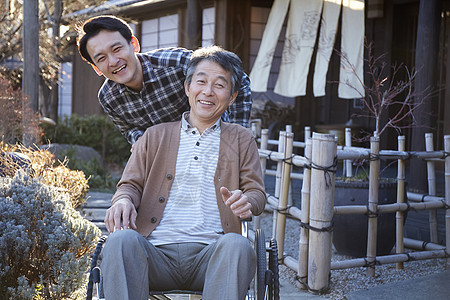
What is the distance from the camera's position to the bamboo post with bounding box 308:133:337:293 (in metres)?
3.22

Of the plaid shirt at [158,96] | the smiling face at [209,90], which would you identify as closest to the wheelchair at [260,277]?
the smiling face at [209,90]

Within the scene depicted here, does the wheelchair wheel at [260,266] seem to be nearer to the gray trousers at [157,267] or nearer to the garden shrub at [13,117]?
the gray trousers at [157,267]

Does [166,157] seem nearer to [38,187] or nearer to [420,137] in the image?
[38,187]

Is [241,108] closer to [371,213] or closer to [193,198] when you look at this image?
[193,198]

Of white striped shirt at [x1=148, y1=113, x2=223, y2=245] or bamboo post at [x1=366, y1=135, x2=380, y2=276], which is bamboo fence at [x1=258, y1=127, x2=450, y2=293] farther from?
white striped shirt at [x1=148, y1=113, x2=223, y2=245]

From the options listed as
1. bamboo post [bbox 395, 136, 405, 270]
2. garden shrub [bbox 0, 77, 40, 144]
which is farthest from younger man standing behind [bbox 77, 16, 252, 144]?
A: garden shrub [bbox 0, 77, 40, 144]

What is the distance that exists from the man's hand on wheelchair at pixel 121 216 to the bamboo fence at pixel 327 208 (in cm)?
145

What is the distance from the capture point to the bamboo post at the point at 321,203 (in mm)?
3225

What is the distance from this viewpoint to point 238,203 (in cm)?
200

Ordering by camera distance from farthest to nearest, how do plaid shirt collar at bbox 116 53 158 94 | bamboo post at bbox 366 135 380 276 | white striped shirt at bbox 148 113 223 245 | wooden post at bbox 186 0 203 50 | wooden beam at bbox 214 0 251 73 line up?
wooden beam at bbox 214 0 251 73 → wooden post at bbox 186 0 203 50 → bamboo post at bbox 366 135 380 276 → plaid shirt collar at bbox 116 53 158 94 → white striped shirt at bbox 148 113 223 245

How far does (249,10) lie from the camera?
9.42m

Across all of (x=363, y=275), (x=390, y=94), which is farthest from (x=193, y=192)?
(x=390, y=94)

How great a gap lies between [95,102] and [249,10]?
18.4ft

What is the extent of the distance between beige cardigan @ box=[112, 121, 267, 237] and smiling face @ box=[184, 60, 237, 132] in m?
0.12
